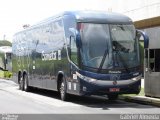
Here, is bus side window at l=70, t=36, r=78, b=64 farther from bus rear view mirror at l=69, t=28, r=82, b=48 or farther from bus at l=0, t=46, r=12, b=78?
bus at l=0, t=46, r=12, b=78

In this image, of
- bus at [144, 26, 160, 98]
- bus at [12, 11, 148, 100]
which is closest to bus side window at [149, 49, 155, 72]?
bus at [144, 26, 160, 98]

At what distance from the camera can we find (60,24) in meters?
20.8

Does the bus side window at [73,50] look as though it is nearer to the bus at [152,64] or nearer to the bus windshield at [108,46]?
the bus windshield at [108,46]

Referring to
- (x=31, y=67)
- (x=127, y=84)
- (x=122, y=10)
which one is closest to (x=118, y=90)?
(x=127, y=84)

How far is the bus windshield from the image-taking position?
18.3 meters

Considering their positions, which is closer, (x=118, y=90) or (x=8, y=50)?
(x=118, y=90)

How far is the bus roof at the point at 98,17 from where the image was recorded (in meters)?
18.8

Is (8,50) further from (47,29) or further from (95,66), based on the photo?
(95,66)

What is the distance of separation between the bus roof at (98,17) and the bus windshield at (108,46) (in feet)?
0.55

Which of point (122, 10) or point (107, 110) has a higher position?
point (122, 10)

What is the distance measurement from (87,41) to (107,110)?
2.93 metres

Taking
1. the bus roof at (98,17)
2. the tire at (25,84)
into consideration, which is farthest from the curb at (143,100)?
the tire at (25,84)

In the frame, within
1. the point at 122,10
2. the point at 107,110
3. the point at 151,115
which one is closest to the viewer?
the point at 151,115

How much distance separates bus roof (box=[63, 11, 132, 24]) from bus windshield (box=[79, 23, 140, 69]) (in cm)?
17
